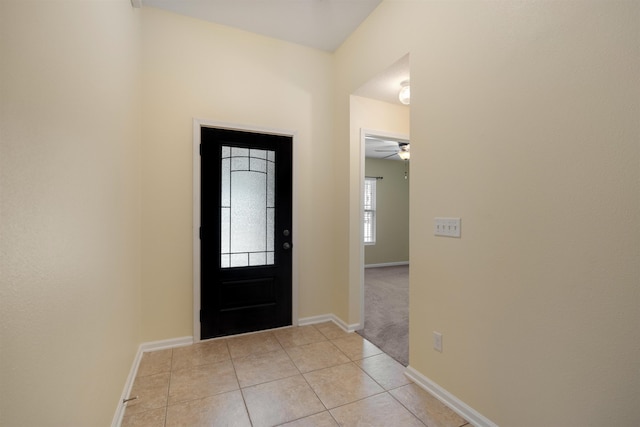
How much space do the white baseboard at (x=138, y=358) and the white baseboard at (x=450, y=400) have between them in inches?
74.9

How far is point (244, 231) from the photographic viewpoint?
2.91 metres

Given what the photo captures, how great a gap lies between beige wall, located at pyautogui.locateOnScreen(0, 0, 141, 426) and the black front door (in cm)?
99

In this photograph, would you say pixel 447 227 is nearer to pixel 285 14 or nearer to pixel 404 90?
pixel 404 90

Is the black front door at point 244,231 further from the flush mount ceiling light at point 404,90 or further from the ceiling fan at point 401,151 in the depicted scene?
the ceiling fan at point 401,151

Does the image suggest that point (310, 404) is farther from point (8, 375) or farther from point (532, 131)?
point (532, 131)

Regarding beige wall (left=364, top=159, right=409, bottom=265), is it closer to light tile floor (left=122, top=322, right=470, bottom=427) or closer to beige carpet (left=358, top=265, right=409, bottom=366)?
beige carpet (left=358, top=265, right=409, bottom=366)

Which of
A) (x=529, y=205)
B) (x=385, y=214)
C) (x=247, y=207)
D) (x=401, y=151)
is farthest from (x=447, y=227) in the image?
(x=385, y=214)

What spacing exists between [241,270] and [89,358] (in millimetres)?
1694

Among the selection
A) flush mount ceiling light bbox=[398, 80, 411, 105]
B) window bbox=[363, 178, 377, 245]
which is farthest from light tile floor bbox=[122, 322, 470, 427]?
window bbox=[363, 178, 377, 245]

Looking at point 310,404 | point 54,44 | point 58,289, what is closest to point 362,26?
point 54,44

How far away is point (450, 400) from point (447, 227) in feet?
3.63

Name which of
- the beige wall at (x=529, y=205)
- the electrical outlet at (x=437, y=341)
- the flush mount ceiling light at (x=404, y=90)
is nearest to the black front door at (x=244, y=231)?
the flush mount ceiling light at (x=404, y=90)

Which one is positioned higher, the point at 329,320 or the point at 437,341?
the point at 437,341

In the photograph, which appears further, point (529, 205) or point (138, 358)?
point (138, 358)
